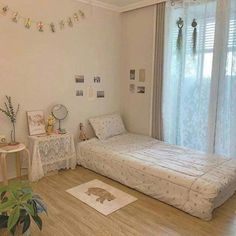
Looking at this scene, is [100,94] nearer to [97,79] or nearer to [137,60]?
[97,79]

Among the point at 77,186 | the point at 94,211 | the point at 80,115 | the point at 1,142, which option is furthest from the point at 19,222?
the point at 80,115

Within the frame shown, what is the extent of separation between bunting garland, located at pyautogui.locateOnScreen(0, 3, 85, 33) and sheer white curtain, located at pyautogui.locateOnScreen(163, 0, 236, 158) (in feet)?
4.54

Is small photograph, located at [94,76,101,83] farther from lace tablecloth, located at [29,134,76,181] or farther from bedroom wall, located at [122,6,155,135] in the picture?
lace tablecloth, located at [29,134,76,181]

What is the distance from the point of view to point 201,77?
3145 millimetres

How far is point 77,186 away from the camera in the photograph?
2906 millimetres

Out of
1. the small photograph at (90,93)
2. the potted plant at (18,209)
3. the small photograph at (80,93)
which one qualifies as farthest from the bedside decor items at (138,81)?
the potted plant at (18,209)

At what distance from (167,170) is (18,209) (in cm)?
154

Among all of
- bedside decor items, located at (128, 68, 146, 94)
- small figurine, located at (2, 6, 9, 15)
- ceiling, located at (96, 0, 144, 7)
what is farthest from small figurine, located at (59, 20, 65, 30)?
bedside decor items, located at (128, 68, 146, 94)

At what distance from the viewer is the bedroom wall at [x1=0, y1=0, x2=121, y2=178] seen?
2.95m

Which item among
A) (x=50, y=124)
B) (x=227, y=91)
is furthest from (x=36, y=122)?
(x=227, y=91)

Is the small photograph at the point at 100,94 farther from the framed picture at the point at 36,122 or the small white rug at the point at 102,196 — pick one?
the small white rug at the point at 102,196

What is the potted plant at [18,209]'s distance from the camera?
161cm

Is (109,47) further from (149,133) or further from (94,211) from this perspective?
(94,211)

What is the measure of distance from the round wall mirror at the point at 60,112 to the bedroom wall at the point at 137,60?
125 cm
